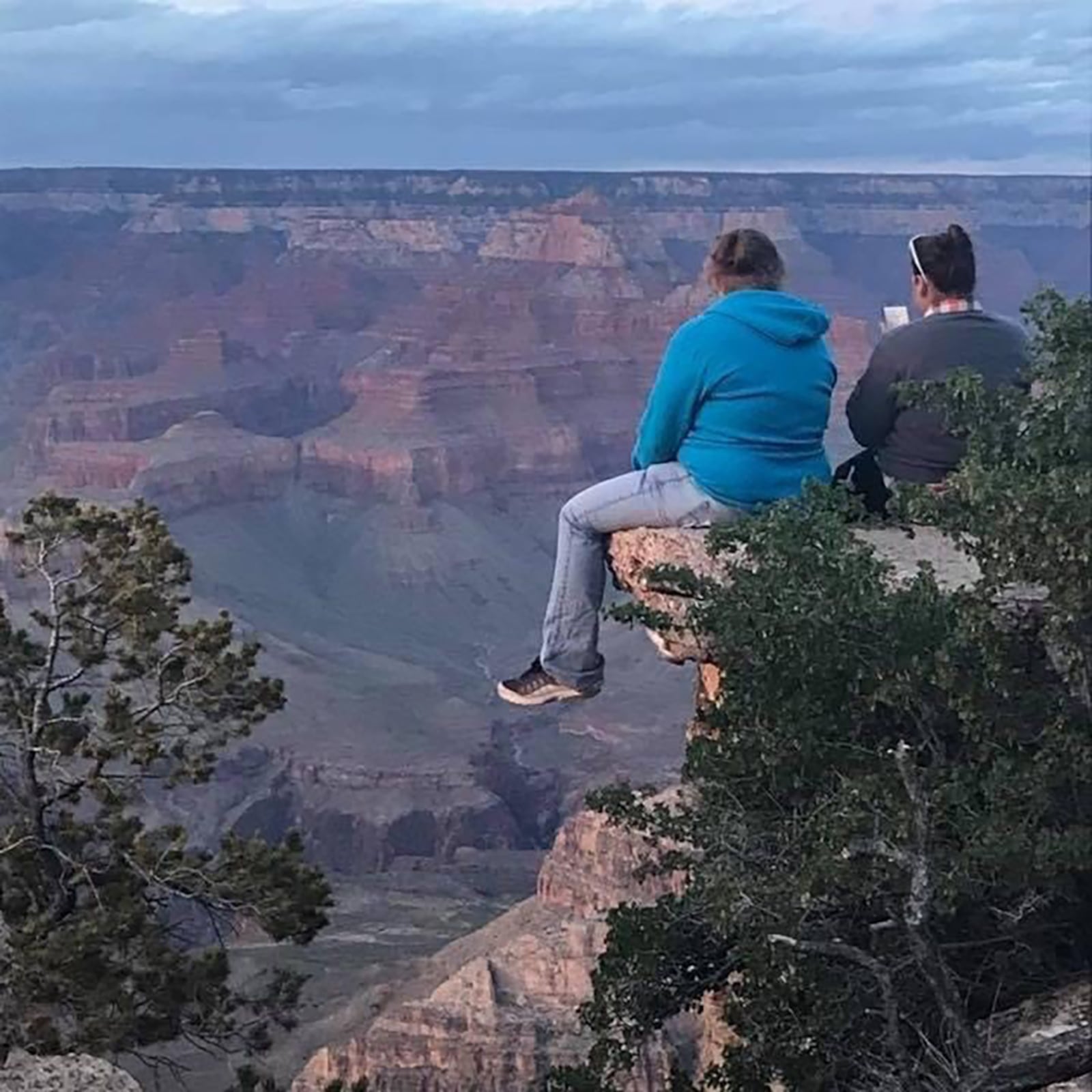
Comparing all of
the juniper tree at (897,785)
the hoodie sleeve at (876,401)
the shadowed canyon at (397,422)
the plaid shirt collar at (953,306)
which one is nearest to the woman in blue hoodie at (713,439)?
the hoodie sleeve at (876,401)

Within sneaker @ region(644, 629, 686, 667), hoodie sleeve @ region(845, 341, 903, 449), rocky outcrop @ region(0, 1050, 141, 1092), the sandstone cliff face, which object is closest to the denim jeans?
sneaker @ region(644, 629, 686, 667)

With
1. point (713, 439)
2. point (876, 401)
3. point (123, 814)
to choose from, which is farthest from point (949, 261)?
point (123, 814)

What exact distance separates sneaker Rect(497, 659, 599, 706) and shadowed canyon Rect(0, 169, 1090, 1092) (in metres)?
11.7

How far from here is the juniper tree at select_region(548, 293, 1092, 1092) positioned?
4180mm

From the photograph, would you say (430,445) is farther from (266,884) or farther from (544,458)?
(266,884)

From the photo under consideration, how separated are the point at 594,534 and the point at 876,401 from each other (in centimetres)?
109

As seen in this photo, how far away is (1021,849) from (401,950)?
21337 millimetres

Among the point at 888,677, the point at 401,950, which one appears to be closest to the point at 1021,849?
the point at 888,677

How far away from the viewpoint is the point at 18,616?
122 ft

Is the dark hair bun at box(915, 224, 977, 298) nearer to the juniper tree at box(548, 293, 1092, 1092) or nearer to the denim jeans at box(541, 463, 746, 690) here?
the juniper tree at box(548, 293, 1092, 1092)

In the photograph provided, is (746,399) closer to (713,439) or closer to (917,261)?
(713,439)

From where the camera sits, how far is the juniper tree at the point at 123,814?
6.11 meters

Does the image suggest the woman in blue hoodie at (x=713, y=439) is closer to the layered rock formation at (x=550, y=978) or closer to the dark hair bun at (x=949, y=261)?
the layered rock formation at (x=550, y=978)

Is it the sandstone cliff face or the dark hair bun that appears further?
the sandstone cliff face
